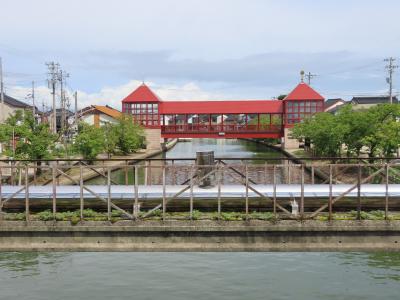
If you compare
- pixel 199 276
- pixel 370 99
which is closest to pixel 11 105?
A: pixel 199 276

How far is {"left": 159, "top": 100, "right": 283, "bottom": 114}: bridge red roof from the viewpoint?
295 feet

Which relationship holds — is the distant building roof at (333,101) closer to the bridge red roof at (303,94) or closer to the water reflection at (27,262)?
the bridge red roof at (303,94)

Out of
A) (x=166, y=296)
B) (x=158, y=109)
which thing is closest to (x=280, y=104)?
(x=158, y=109)

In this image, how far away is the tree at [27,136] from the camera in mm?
A: 37406

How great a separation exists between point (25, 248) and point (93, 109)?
335 feet

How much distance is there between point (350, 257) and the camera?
18.4 metres

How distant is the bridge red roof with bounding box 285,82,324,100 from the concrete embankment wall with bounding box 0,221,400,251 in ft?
248

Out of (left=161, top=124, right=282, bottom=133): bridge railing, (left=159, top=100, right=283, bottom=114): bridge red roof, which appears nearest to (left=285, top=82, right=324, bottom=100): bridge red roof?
(left=159, top=100, right=283, bottom=114): bridge red roof

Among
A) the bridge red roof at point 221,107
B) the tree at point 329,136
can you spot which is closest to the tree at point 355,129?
the tree at point 329,136

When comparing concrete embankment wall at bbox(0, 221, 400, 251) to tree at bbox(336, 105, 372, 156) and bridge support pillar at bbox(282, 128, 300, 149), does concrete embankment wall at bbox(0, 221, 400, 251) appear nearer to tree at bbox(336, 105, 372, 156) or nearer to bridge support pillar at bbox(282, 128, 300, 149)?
tree at bbox(336, 105, 372, 156)

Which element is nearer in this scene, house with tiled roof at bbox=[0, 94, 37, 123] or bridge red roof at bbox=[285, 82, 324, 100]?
house with tiled roof at bbox=[0, 94, 37, 123]

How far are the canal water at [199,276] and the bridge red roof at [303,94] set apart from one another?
73.8m

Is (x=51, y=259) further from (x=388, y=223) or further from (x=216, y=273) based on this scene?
(x=388, y=223)

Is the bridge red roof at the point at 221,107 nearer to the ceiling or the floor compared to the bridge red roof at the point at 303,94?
nearer to the floor
